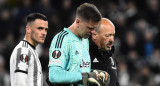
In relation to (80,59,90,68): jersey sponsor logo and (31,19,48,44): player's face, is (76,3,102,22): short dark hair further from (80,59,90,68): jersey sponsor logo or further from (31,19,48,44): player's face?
(31,19,48,44): player's face

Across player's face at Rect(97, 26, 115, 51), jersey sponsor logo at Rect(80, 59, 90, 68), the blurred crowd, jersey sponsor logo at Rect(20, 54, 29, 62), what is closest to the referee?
player's face at Rect(97, 26, 115, 51)

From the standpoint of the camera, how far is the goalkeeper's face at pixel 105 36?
477 centimetres

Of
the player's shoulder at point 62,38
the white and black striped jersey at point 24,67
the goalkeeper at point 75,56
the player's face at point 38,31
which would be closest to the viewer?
the goalkeeper at point 75,56

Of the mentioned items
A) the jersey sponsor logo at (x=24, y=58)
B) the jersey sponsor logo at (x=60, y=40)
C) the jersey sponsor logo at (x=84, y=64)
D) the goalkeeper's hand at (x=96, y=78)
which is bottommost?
the goalkeeper's hand at (x=96, y=78)

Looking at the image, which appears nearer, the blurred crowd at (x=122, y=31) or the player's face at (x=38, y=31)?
the player's face at (x=38, y=31)

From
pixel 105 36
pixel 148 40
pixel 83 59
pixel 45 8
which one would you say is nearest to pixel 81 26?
pixel 83 59

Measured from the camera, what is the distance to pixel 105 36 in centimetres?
477

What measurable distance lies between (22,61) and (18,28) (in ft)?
16.3

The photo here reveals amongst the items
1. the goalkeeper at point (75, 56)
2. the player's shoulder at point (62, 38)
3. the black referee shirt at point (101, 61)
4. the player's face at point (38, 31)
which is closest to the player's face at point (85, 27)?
the goalkeeper at point (75, 56)

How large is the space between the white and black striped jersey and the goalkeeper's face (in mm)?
831

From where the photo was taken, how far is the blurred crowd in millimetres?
9250

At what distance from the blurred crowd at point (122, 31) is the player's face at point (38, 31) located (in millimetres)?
3457

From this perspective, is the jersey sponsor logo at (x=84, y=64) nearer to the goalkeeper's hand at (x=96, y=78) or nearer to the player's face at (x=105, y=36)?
the goalkeeper's hand at (x=96, y=78)

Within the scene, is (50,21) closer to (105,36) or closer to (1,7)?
(1,7)
